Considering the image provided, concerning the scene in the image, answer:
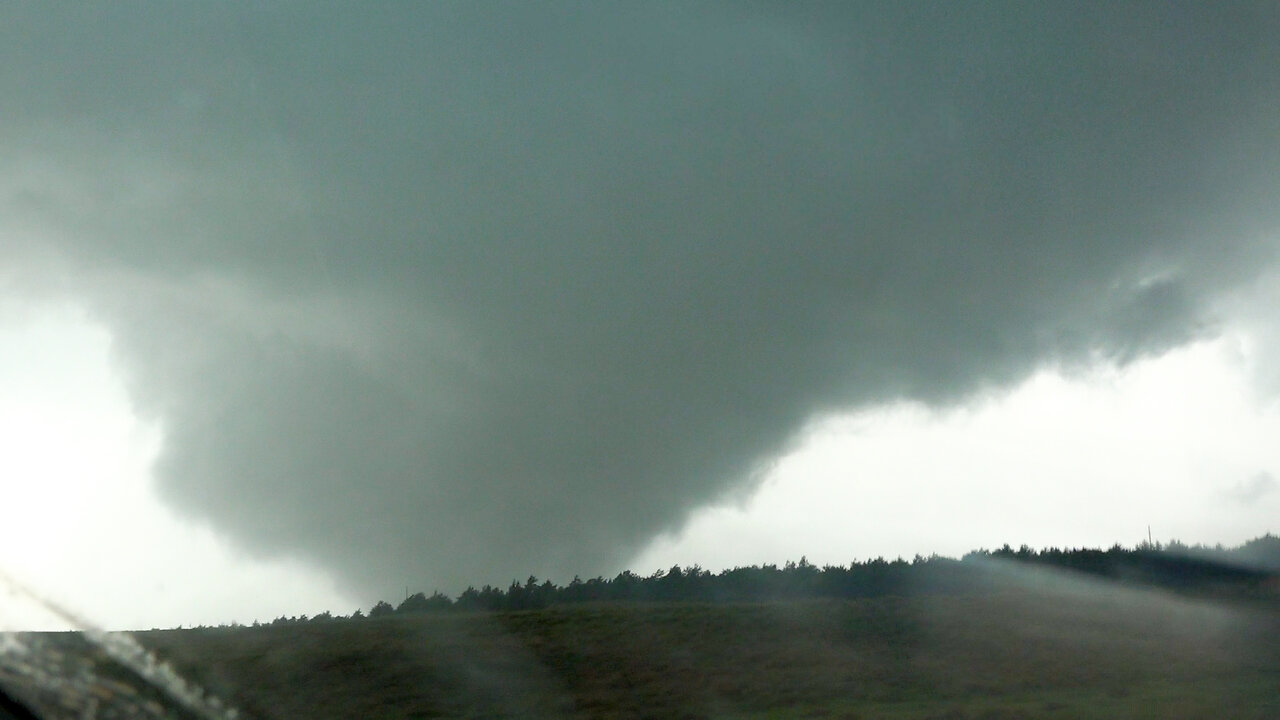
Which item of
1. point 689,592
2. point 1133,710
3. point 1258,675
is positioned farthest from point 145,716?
point 689,592

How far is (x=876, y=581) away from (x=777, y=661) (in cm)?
1354

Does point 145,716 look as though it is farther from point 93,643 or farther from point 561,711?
point 561,711

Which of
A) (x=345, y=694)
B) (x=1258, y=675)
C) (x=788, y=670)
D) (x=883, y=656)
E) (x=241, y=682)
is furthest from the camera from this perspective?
(x=883, y=656)

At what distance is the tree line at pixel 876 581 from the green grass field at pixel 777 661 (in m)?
3.60

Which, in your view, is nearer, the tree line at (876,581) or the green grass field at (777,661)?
the green grass field at (777,661)

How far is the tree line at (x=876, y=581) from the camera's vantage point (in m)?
39.3

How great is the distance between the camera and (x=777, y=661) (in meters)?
28.4

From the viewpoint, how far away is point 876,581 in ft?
135

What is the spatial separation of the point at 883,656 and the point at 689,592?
11.7 metres

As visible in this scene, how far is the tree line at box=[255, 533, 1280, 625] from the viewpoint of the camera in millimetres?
39344

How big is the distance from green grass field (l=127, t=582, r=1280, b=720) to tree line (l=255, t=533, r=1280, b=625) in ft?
11.8

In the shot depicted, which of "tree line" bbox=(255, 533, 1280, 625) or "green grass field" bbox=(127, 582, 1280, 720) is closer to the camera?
"green grass field" bbox=(127, 582, 1280, 720)

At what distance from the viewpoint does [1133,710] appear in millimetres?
22391

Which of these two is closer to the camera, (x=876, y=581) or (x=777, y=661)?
(x=777, y=661)
